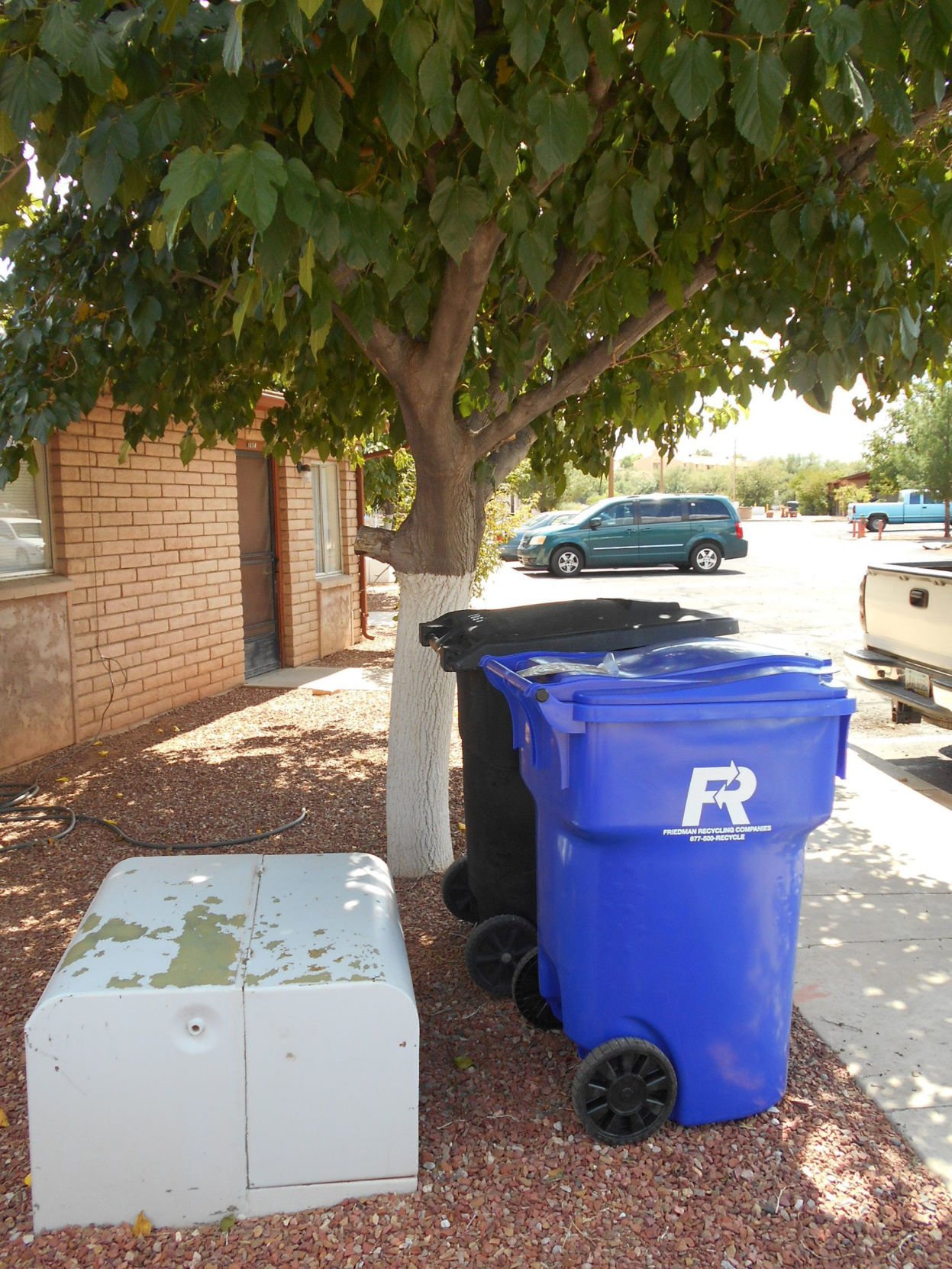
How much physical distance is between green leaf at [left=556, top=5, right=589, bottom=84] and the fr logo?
181 cm

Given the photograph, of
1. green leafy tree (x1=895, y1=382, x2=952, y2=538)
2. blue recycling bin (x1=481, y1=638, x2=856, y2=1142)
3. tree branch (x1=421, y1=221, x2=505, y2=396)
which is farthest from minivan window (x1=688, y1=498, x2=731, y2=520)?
blue recycling bin (x1=481, y1=638, x2=856, y2=1142)

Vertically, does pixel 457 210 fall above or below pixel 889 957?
above

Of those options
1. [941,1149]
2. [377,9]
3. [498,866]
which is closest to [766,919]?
[941,1149]

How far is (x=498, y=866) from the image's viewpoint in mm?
3738

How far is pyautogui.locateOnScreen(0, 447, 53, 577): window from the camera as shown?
671 centimetres

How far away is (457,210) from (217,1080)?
2453mm

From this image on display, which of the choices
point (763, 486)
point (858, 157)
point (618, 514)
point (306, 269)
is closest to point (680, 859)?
point (306, 269)

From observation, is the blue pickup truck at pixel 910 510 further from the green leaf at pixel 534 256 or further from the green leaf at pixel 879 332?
the green leaf at pixel 534 256

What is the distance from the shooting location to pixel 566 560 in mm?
25031

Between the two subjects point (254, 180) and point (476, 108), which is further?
point (476, 108)

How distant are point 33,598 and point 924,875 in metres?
5.38

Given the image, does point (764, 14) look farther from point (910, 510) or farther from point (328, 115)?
point (910, 510)

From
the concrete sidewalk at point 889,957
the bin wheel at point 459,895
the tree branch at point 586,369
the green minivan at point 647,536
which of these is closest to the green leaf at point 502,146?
the tree branch at point 586,369

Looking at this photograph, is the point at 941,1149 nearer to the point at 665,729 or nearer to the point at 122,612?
the point at 665,729
